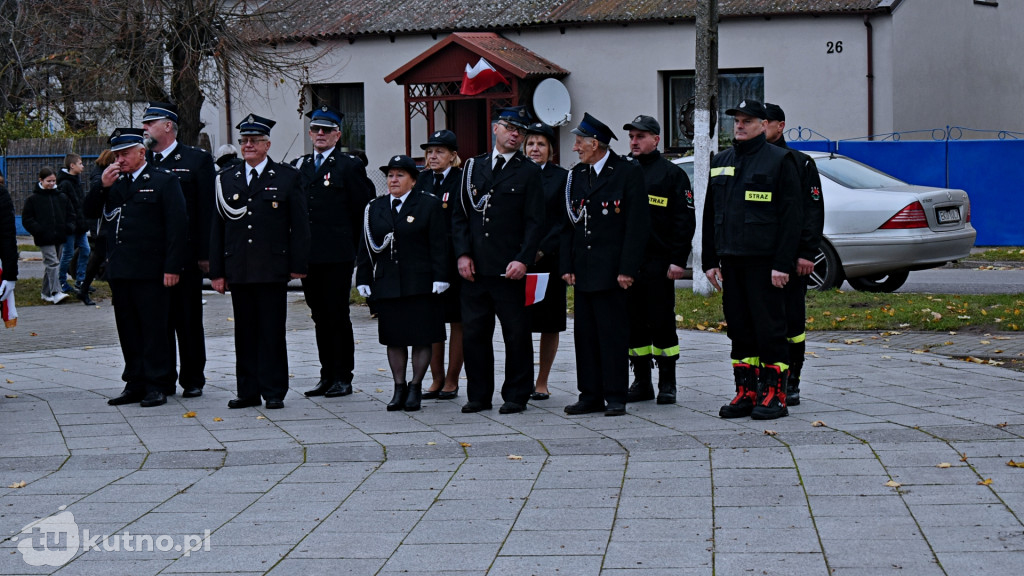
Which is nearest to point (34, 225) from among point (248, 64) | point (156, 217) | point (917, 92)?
point (248, 64)

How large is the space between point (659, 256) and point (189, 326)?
3.46 metres

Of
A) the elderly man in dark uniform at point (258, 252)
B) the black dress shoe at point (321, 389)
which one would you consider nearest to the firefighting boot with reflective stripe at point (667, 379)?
the black dress shoe at point (321, 389)

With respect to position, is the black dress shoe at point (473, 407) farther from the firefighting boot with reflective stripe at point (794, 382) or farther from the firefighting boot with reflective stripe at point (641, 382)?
the firefighting boot with reflective stripe at point (794, 382)

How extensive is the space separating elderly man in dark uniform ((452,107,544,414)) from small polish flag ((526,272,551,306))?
6 cm

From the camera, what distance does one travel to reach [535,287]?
866 cm

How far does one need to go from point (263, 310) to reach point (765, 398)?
3.41 meters

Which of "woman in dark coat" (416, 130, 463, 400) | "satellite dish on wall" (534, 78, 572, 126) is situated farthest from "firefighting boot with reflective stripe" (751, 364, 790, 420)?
"satellite dish on wall" (534, 78, 572, 126)

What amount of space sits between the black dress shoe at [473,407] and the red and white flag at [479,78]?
1940 cm

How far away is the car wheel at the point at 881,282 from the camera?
15695mm

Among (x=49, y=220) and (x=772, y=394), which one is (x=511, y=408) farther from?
(x=49, y=220)

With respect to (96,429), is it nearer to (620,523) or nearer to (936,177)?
(620,523)

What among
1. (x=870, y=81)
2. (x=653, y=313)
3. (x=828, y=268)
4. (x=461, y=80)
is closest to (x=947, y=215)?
(x=828, y=268)

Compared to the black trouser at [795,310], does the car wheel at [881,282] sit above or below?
below

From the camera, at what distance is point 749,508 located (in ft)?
19.6
